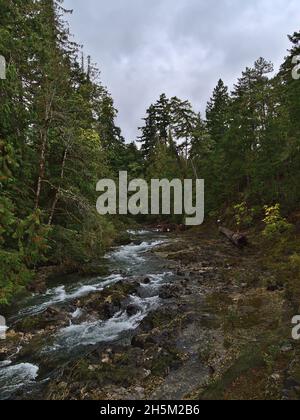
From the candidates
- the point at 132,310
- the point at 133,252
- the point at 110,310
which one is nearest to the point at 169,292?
the point at 132,310

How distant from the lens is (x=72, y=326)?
1128 cm

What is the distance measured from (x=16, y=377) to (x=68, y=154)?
11707mm

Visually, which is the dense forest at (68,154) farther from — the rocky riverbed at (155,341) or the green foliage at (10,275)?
the rocky riverbed at (155,341)

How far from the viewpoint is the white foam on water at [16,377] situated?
7859mm

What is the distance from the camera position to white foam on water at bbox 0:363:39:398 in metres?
7.86

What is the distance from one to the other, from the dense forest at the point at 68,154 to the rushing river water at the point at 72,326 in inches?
53.8

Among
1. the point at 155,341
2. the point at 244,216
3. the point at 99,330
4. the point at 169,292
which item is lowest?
the point at 99,330

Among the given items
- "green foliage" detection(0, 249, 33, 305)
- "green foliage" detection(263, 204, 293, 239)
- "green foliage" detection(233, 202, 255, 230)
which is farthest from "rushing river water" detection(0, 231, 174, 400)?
"green foliage" detection(233, 202, 255, 230)

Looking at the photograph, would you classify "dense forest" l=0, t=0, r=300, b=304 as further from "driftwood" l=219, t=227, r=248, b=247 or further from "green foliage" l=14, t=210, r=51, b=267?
"driftwood" l=219, t=227, r=248, b=247

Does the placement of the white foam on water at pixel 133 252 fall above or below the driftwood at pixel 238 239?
below

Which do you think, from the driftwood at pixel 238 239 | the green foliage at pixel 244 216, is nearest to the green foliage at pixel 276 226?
the driftwood at pixel 238 239

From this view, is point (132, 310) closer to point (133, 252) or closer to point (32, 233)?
point (32, 233)
